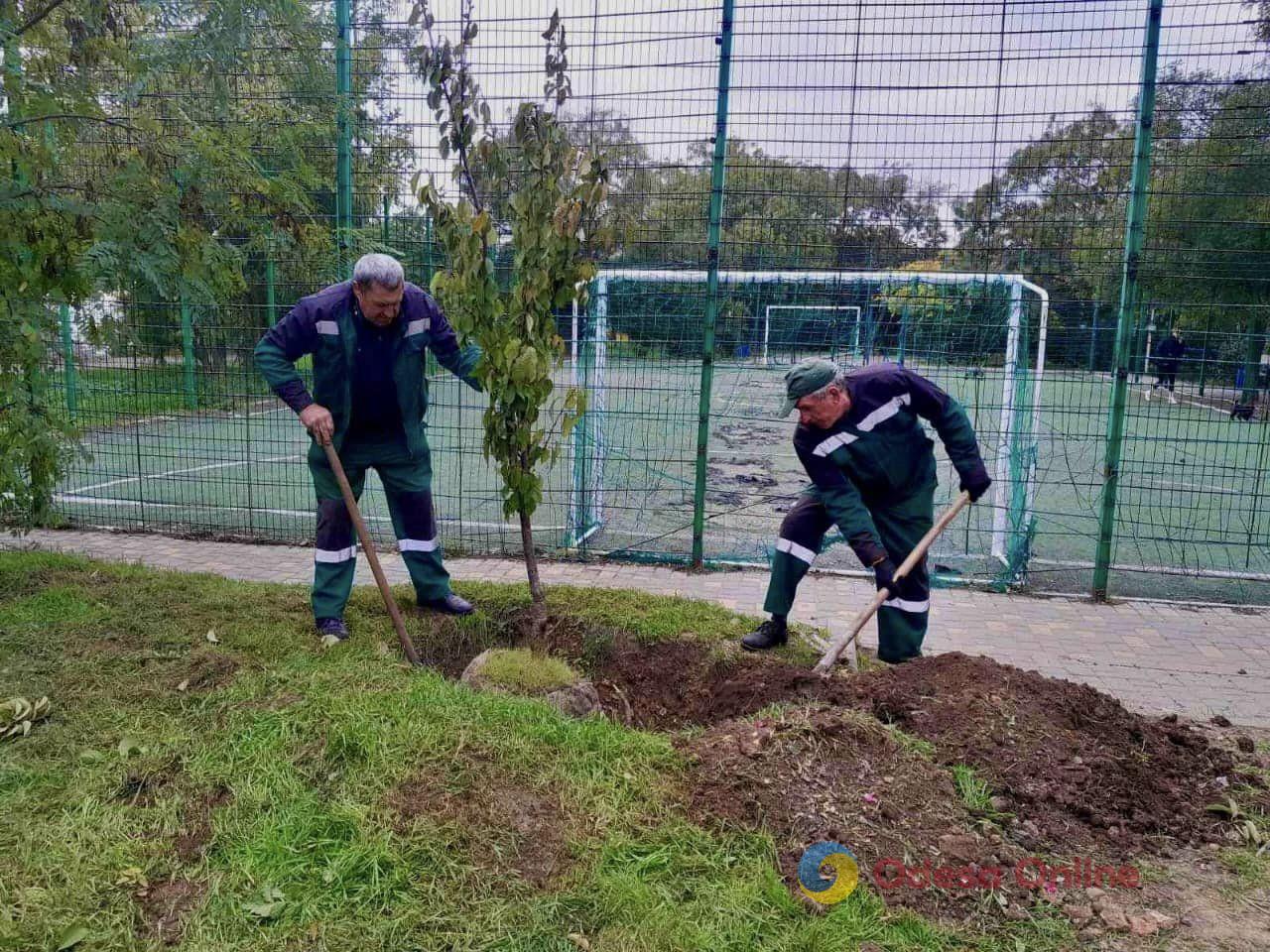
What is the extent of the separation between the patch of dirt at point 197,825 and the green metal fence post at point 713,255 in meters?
4.18

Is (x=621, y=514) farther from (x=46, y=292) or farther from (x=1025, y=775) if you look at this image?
(x=1025, y=775)

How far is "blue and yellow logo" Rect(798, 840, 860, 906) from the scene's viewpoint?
2748mm

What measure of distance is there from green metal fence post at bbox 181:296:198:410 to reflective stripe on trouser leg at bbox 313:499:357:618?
124 inches

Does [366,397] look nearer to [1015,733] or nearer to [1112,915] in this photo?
[1015,733]

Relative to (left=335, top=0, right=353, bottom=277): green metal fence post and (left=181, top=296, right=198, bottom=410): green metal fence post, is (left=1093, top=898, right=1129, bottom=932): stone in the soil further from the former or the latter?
(left=181, top=296, right=198, bottom=410): green metal fence post

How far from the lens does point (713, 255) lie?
21.3 feet

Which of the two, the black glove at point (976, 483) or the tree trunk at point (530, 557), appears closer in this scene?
the black glove at point (976, 483)

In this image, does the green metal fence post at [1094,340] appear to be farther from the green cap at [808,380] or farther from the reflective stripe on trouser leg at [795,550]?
the green cap at [808,380]

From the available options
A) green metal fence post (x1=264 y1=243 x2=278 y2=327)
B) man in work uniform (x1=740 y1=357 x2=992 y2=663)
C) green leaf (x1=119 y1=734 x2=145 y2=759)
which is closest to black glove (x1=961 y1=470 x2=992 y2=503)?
man in work uniform (x1=740 y1=357 x2=992 y2=663)

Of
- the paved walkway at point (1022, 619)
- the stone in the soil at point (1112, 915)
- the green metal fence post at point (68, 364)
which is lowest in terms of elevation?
the paved walkway at point (1022, 619)

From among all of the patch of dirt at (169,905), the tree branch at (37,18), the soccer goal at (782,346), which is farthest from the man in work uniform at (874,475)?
the tree branch at (37,18)

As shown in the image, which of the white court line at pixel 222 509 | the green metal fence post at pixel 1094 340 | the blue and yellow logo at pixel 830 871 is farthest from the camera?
the white court line at pixel 222 509

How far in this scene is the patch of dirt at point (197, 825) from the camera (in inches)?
113

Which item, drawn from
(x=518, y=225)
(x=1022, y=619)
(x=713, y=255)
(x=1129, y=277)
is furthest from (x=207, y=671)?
(x=1129, y=277)
